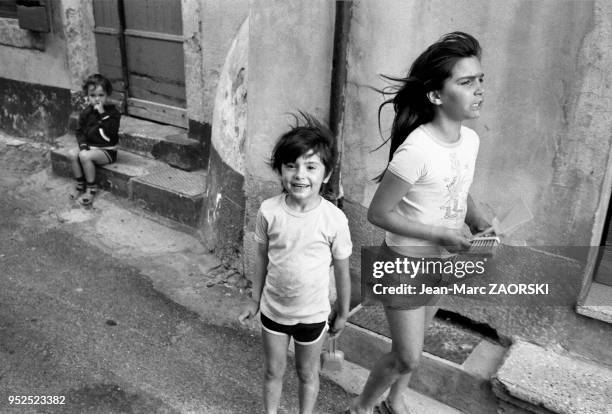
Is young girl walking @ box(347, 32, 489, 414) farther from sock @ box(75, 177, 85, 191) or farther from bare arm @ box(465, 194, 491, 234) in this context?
sock @ box(75, 177, 85, 191)

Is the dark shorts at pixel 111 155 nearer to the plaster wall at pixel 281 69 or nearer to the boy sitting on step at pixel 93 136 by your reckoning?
the boy sitting on step at pixel 93 136

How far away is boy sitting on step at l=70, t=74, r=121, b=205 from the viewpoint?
224 inches

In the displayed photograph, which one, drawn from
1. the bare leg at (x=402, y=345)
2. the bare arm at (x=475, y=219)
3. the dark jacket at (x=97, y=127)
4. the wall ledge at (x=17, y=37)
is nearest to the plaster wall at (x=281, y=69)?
the bare arm at (x=475, y=219)

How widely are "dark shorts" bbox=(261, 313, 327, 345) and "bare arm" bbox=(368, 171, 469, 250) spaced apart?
1.79 feet

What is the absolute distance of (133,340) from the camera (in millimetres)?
3689

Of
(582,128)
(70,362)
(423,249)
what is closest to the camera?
(423,249)

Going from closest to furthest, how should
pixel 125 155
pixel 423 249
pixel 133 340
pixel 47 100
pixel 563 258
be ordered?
pixel 423 249, pixel 563 258, pixel 133 340, pixel 125 155, pixel 47 100

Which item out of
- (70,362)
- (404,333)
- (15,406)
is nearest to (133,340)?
(70,362)

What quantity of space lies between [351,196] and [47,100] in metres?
4.90

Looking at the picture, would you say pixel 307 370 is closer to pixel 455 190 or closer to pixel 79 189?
pixel 455 190

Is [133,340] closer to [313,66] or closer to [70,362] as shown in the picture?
[70,362]

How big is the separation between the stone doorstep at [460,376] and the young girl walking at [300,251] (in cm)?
89

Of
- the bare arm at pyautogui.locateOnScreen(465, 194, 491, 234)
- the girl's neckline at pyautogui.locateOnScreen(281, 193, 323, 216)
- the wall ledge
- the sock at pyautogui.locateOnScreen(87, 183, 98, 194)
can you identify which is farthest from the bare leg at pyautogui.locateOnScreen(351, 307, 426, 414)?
the wall ledge

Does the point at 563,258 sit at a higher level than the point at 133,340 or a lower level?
higher
